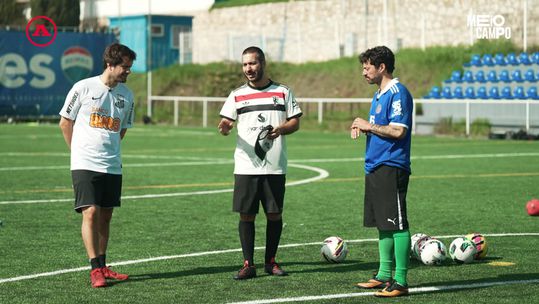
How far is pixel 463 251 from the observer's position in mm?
9820

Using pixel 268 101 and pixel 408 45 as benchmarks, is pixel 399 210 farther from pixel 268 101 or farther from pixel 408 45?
pixel 408 45

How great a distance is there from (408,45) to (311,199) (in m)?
30.1

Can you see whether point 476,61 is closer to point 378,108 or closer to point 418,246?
point 418,246

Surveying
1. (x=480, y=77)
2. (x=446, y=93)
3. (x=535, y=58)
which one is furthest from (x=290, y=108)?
(x=480, y=77)

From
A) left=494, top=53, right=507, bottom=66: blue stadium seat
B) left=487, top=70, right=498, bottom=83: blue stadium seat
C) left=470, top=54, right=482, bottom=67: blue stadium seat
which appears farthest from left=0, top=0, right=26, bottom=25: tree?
left=487, top=70, right=498, bottom=83: blue stadium seat

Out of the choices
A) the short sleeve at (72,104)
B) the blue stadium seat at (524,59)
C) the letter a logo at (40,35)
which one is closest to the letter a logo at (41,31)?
the letter a logo at (40,35)

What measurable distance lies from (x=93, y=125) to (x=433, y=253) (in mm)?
3240

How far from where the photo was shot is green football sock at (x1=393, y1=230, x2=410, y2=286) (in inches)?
326

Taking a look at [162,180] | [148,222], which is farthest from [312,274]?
[162,180]

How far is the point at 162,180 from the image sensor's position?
18734mm

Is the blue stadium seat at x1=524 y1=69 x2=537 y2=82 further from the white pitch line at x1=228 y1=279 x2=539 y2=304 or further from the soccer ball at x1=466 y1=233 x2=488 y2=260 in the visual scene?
the white pitch line at x1=228 y1=279 x2=539 y2=304

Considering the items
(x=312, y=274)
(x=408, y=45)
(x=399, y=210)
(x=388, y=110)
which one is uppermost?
(x=408, y=45)

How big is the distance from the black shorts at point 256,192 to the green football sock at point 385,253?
4.21ft

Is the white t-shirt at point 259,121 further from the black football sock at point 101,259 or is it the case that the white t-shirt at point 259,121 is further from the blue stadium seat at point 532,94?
the blue stadium seat at point 532,94
